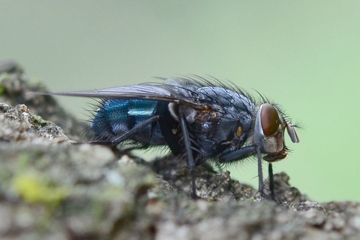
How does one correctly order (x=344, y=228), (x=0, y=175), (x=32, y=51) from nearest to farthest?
(x=0, y=175) < (x=344, y=228) < (x=32, y=51)

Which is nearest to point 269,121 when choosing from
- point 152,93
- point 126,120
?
point 152,93

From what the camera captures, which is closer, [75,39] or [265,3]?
[265,3]

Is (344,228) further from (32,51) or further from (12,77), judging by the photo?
(32,51)

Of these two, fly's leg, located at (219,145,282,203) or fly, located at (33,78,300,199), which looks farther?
fly, located at (33,78,300,199)

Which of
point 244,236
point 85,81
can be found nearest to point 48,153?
point 244,236

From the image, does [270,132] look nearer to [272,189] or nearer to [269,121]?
[269,121]

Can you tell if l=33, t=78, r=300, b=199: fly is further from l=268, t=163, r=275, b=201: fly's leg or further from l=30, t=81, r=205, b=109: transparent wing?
l=268, t=163, r=275, b=201: fly's leg

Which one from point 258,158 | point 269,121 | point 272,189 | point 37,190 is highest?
point 37,190

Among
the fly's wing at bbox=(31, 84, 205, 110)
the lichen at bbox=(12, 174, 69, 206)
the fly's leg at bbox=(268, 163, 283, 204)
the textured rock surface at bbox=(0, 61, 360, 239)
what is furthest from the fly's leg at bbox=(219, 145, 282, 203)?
the lichen at bbox=(12, 174, 69, 206)
